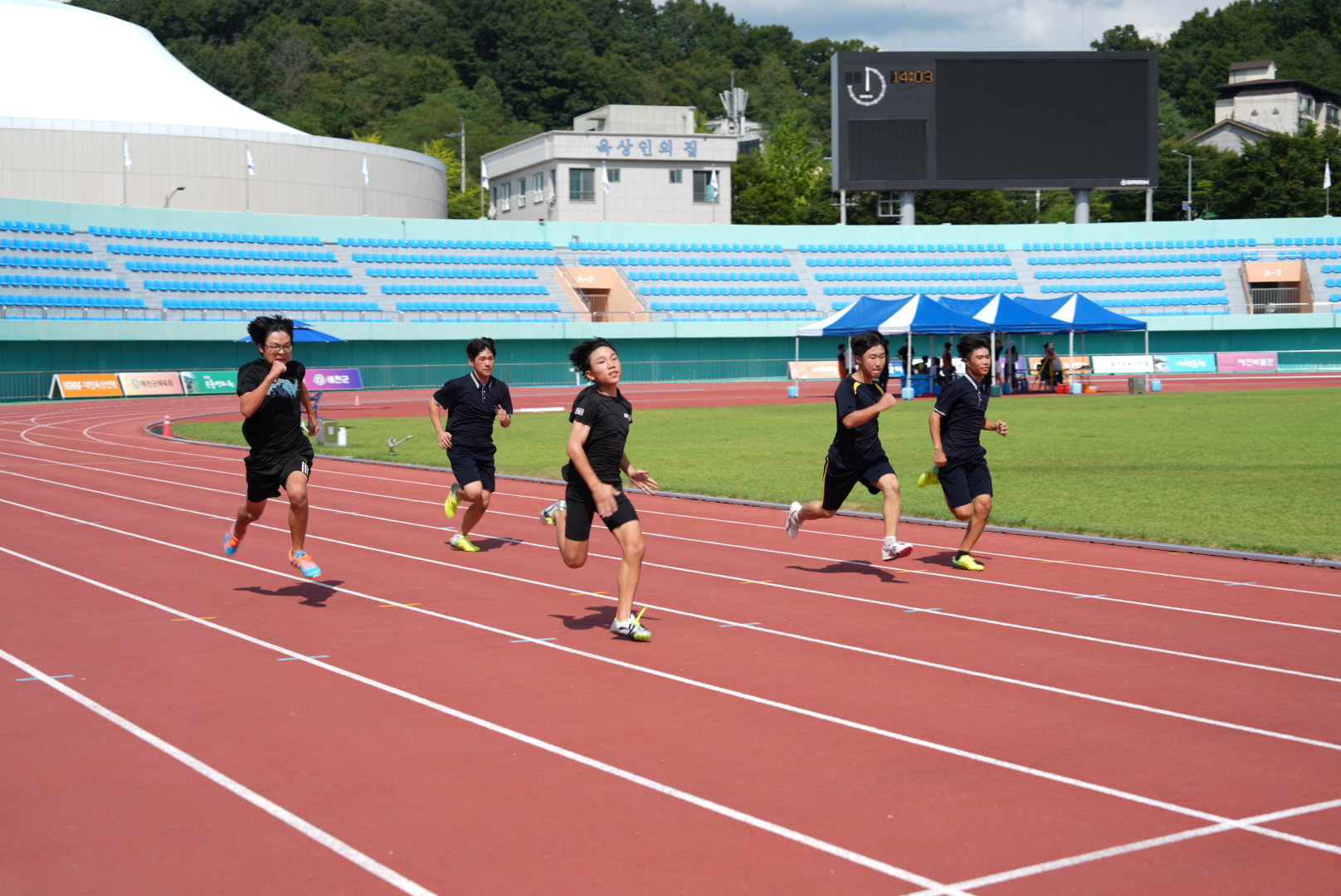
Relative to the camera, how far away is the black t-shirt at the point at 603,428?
8516 mm

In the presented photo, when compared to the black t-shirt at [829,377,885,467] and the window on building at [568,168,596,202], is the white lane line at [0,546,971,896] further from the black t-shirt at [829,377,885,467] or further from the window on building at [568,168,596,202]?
the window on building at [568,168,596,202]

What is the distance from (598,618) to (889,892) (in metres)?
5.00

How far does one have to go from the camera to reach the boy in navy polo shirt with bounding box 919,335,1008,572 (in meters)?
11.3

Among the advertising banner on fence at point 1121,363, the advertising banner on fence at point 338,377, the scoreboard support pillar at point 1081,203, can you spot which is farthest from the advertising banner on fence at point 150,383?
the scoreboard support pillar at point 1081,203

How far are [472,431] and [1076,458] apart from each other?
1175cm

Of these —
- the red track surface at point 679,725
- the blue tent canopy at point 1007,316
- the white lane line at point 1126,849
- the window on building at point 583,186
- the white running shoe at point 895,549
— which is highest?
the window on building at point 583,186

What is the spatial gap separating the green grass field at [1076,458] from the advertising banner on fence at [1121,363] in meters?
17.5

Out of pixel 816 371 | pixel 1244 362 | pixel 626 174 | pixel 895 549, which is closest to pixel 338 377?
pixel 816 371

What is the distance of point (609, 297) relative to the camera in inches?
2459

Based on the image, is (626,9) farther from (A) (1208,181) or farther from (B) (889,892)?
(B) (889,892)

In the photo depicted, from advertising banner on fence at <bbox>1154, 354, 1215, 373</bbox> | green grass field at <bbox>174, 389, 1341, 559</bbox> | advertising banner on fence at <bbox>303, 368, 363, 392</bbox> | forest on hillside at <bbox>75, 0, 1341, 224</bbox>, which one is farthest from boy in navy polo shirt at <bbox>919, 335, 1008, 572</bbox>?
forest on hillside at <bbox>75, 0, 1341, 224</bbox>

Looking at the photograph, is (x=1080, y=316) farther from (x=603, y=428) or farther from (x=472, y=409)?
(x=603, y=428)

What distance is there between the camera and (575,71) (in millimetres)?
118438

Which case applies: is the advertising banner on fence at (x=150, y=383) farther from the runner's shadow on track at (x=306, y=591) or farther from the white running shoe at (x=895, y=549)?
the white running shoe at (x=895, y=549)
